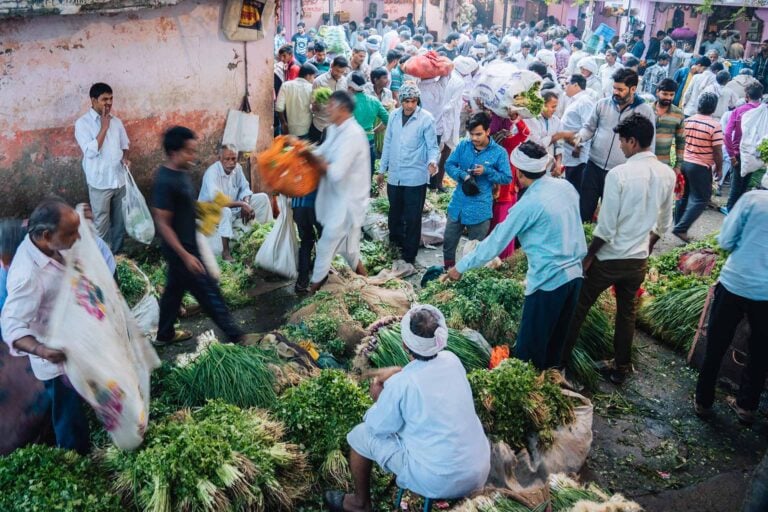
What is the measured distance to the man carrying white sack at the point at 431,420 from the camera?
3217mm

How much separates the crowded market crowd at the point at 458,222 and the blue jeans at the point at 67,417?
0.4 inches

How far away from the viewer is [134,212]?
685 centimetres

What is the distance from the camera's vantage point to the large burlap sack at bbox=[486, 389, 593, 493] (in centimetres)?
393

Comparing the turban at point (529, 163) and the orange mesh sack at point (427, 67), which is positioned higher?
the orange mesh sack at point (427, 67)

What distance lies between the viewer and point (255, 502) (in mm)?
3605

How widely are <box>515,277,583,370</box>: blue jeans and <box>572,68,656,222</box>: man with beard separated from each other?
294 centimetres

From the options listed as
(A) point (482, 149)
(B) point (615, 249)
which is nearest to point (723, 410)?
(B) point (615, 249)

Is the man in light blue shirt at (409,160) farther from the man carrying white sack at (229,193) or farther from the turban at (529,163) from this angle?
the turban at (529,163)

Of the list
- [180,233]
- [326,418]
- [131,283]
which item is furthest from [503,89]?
[326,418]

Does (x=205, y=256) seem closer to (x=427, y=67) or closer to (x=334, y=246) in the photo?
(x=334, y=246)

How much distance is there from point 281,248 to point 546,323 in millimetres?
2989

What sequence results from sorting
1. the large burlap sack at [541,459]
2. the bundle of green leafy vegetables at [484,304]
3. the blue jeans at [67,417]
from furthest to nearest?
1. the bundle of green leafy vegetables at [484,304]
2. the large burlap sack at [541,459]
3. the blue jeans at [67,417]

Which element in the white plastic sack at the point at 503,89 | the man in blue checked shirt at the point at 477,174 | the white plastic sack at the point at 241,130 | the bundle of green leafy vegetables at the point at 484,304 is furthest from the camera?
the white plastic sack at the point at 241,130

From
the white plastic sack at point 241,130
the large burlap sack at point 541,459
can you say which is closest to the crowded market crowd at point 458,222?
the large burlap sack at point 541,459
